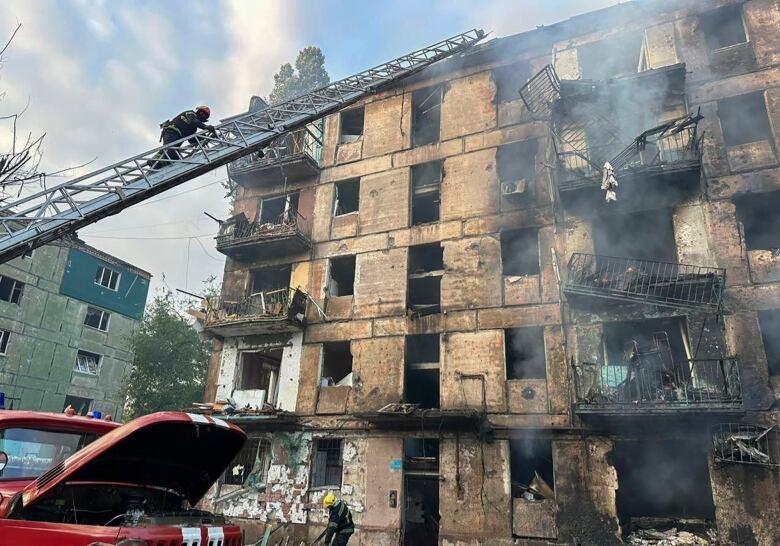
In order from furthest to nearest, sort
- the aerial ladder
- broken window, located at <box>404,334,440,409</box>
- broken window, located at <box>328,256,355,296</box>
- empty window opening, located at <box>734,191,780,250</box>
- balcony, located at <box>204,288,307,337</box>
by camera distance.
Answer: broken window, located at <box>328,256,355,296</box> → balcony, located at <box>204,288,307,337</box> → broken window, located at <box>404,334,440,409</box> → empty window opening, located at <box>734,191,780,250</box> → the aerial ladder

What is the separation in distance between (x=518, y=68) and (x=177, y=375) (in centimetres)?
2230

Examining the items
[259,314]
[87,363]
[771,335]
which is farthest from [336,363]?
[87,363]

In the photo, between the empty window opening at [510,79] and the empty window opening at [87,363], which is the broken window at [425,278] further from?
the empty window opening at [87,363]

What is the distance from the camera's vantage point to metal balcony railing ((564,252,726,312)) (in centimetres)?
1208

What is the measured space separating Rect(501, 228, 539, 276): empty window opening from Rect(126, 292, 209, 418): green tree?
18855 millimetres

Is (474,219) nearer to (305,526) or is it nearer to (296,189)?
(296,189)

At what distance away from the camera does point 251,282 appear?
19406 mm

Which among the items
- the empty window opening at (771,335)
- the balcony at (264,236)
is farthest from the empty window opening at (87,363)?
the empty window opening at (771,335)

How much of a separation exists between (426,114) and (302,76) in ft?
47.2

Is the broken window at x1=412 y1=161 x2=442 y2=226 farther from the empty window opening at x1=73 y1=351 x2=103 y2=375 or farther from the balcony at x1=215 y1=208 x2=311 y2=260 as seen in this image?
the empty window opening at x1=73 y1=351 x2=103 y2=375

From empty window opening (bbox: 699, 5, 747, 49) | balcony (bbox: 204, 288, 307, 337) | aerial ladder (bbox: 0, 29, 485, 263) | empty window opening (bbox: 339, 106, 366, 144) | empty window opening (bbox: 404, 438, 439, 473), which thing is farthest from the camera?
empty window opening (bbox: 339, 106, 366, 144)

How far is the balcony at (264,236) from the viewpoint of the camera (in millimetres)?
17938

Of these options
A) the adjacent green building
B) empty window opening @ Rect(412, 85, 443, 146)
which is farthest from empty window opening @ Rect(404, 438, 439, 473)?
the adjacent green building

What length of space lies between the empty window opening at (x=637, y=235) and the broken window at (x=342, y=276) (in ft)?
27.7
